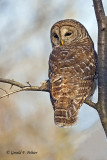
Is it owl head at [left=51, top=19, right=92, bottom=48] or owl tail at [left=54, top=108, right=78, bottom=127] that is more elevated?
owl head at [left=51, top=19, right=92, bottom=48]

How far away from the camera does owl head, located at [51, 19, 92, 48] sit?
18.0ft

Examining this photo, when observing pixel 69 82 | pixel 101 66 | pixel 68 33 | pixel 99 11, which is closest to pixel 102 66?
pixel 101 66

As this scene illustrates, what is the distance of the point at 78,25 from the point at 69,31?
0.20 metres

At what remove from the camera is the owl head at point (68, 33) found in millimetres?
5488

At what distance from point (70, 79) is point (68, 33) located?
1592mm

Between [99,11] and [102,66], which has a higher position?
[99,11]

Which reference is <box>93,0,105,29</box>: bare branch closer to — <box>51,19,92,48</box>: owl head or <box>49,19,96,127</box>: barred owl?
<box>49,19,96,127</box>: barred owl

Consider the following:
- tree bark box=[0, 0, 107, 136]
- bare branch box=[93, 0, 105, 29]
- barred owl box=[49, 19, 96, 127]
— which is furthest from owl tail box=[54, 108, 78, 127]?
bare branch box=[93, 0, 105, 29]

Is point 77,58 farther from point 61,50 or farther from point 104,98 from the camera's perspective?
point 104,98

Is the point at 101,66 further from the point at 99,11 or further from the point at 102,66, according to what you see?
the point at 99,11

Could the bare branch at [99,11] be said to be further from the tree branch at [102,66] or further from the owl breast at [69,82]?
the owl breast at [69,82]

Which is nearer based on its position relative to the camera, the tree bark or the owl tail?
the tree bark

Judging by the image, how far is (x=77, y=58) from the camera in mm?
4590

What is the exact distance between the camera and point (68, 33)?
5.78 m
